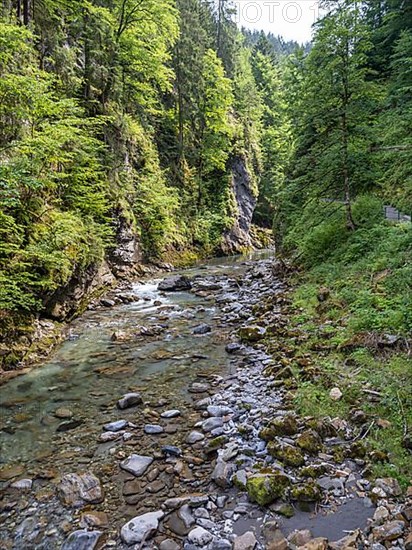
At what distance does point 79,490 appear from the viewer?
371cm

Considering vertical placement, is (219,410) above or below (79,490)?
above

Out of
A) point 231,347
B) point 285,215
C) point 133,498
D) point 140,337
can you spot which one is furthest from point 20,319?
point 285,215

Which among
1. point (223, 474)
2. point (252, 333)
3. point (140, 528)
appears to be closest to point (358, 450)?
point (223, 474)

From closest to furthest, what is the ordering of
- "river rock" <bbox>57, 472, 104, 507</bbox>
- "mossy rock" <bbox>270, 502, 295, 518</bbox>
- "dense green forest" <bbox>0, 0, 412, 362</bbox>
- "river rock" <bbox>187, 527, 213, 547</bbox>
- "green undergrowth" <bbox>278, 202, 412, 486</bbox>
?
1. "river rock" <bbox>187, 527, 213, 547</bbox>
2. "mossy rock" <bbox>270, 502, 295, 518</bbox>
3. "river rock" <bbox>57, 472, 104, 507</bbox>
4. "green undergrowth" <bbox>278, 202, 412, 486</bbox>
5. "dense green forest" <bbox>0, 0, 412, 362</bbox>

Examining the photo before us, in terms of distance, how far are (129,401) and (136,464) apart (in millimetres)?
1474

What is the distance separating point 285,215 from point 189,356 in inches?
398

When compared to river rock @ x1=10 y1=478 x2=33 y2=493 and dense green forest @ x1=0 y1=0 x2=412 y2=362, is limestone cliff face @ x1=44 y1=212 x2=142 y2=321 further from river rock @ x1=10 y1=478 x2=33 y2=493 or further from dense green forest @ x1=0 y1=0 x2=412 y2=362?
river rock @ x1=10 y1=478 x2=33 y2=493

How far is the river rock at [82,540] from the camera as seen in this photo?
306 cm

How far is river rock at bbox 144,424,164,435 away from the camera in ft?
15.8

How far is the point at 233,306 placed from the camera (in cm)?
1118

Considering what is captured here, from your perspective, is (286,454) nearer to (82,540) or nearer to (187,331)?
(82,540)

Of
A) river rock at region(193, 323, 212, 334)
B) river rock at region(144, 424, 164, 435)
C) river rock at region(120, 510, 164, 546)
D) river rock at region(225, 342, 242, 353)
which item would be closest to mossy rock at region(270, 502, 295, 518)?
river rock at region(120, 510, 164, 546)

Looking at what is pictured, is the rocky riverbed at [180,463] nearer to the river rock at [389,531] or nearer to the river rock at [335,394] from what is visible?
the river rock at [389,531]

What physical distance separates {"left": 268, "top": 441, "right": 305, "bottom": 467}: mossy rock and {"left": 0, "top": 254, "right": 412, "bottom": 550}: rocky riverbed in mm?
13
